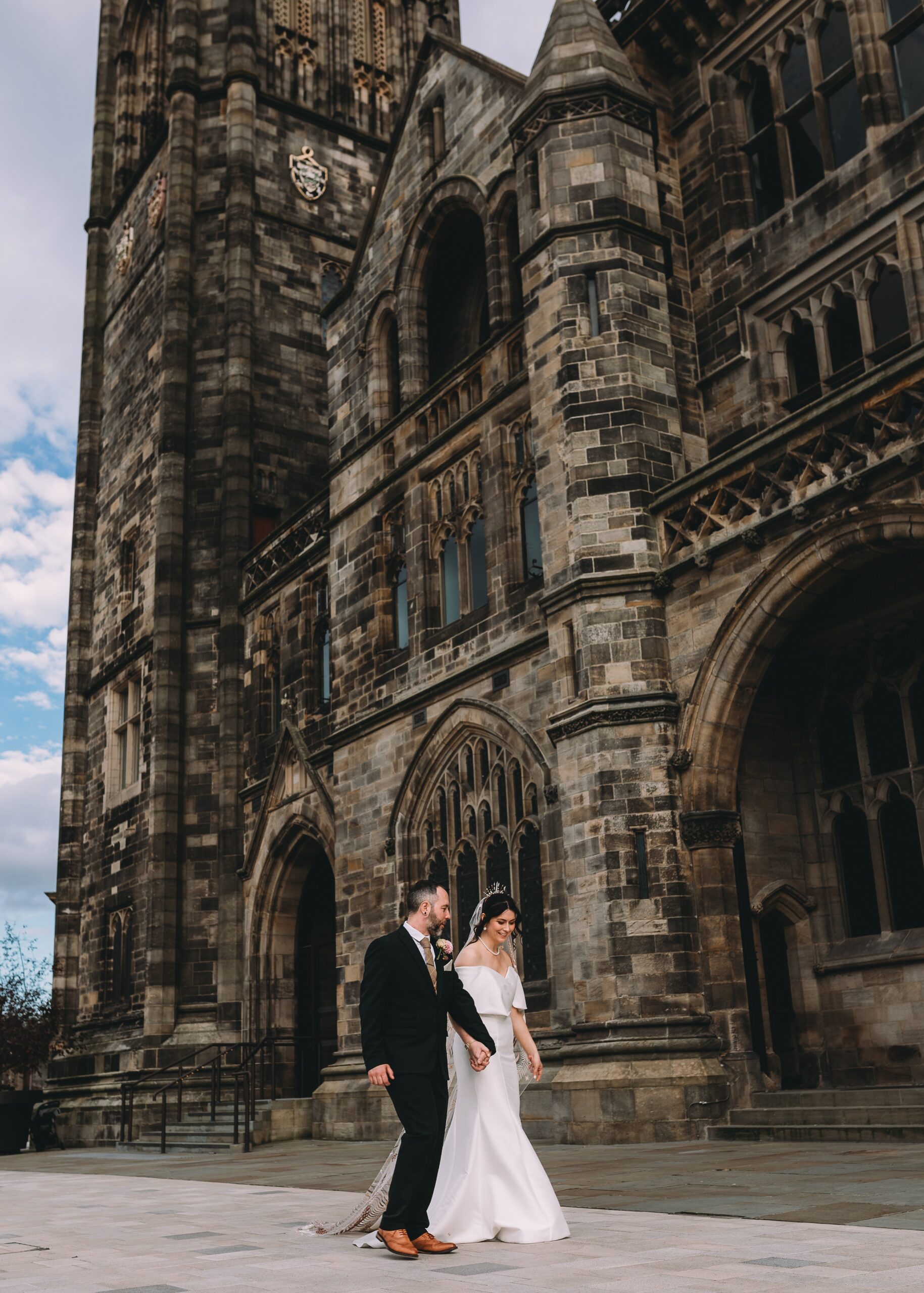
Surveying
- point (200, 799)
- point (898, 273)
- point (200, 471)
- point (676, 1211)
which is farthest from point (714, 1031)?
point (200, 471)

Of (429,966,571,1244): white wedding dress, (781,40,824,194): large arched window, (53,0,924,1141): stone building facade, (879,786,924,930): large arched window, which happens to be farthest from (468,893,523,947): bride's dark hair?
(781,40,824,194): large arched window

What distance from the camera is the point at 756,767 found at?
1360cm

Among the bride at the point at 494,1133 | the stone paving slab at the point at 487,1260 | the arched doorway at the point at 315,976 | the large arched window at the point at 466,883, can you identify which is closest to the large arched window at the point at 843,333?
the large arched window at the point at 466,883

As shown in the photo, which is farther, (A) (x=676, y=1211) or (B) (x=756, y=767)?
(B) (x=756, y=767)

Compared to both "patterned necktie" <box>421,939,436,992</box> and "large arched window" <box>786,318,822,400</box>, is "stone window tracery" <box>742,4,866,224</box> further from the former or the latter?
"patterned necktie" <box>421,939,436,992</box>

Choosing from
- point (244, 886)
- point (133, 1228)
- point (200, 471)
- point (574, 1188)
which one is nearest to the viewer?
point (133, 1228)

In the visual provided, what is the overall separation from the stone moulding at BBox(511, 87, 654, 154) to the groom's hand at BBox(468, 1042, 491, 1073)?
11.9 m

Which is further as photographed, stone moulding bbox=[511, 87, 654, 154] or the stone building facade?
stone moulding bbox=[511, 87, 654, 154]

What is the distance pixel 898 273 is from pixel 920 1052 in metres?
7.80

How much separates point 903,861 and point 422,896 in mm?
8163

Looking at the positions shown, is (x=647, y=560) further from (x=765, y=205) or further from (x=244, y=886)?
(x=244, y=886)

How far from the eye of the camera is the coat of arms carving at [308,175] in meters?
26.7

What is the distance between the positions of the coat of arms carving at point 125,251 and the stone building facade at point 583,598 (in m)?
5.14

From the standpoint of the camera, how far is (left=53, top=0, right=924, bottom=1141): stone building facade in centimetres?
1212
